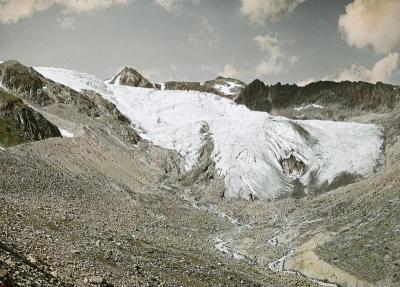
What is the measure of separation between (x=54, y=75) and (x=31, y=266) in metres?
146

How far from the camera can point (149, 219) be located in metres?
77.6

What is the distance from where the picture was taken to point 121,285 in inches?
1188

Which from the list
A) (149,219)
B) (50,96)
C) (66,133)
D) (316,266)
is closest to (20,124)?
(66,133)

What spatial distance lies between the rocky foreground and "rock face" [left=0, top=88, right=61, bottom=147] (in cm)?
61

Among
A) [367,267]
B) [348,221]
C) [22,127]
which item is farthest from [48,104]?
[367,267]

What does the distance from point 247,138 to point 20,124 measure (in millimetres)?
56378

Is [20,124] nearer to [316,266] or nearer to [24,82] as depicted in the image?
[24,82]

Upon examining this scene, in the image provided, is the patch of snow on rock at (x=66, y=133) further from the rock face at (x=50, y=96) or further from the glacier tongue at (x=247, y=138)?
the glacier tongue at (x=247, y=138)

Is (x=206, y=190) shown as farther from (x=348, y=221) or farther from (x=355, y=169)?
(x=348, y=221)

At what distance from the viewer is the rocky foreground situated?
34406 millimetres

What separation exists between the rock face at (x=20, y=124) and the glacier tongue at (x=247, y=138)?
36.3 metres

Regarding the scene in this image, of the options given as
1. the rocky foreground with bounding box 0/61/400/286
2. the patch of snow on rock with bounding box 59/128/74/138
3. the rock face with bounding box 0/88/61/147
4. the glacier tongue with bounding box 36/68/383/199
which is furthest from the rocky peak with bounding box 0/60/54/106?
the glacier tongue with bounding box 36/68/383/199

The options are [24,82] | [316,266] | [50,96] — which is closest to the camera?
[316,266]

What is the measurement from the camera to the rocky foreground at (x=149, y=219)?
34.4 metres
